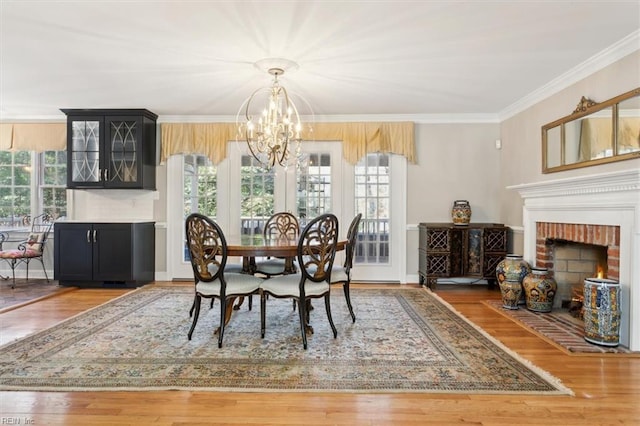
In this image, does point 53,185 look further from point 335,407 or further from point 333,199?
point 335,407

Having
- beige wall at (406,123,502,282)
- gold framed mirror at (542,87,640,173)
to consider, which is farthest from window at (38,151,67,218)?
gold framed mirror at (542,87,640,173)

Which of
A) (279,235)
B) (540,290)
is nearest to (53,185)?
(279,235)

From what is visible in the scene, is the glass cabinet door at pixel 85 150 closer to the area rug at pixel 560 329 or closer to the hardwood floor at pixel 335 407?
the hardwood floor at pixel 335 407

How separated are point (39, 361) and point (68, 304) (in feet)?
5.59

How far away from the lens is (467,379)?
2256 millimetres

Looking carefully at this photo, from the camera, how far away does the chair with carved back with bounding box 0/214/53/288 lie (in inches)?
190

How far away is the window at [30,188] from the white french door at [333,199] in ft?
5.38

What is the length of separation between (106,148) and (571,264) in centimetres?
553

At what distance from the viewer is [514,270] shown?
12.7ft

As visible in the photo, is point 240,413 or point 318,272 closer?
point 240,413

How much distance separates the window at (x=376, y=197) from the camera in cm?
529

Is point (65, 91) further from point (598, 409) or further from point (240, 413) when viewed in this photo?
point (598, 409)

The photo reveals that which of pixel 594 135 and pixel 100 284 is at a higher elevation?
pixel 594 135

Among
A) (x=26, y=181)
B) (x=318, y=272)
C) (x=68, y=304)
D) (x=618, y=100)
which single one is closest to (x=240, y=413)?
(x=318, y=272)
